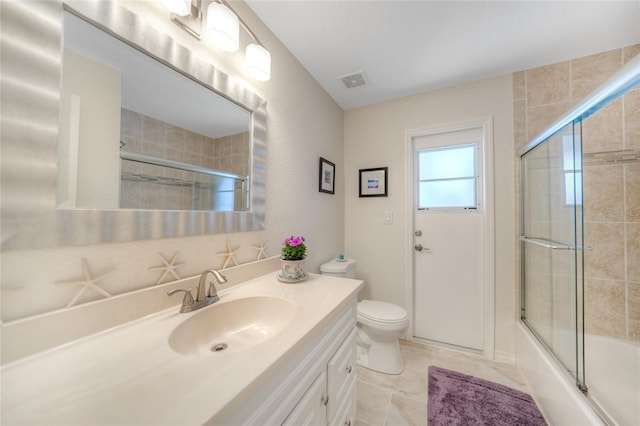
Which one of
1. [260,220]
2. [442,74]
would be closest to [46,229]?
[260,220]

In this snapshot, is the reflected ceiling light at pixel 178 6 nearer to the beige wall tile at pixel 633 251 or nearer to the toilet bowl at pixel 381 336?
the toilet bowl at pixel 381 336

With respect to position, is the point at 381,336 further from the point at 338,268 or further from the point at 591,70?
the point at 591,70

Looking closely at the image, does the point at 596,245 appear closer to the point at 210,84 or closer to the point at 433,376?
the point at 433,376

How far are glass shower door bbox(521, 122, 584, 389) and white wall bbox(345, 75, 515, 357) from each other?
0.12 metres

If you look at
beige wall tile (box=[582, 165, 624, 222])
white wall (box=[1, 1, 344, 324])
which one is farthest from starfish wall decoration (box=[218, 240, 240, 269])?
beige wall tile (box=[582, 165, 624, 222])

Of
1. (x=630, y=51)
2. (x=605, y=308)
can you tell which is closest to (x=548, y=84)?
(x=630, y=51)

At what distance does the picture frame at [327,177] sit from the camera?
6.21 feet

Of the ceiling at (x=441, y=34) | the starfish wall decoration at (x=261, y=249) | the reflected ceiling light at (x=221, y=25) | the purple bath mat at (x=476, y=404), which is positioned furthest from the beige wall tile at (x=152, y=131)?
the purple bath mat at (x=476, y=404)

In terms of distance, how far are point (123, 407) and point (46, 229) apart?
19.9 inches

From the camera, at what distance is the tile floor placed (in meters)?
1.30

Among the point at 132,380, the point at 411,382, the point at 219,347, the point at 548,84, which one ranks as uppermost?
the point at 548,84

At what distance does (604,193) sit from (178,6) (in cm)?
262

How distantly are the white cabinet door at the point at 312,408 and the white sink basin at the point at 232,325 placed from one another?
22 centimetres

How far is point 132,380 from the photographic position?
0.46 m
